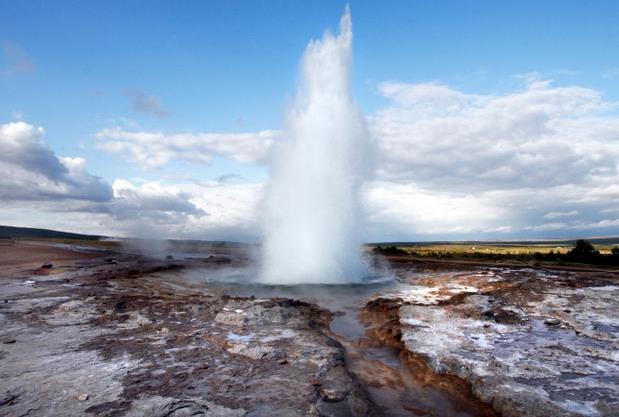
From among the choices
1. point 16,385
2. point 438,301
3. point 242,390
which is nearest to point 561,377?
point 242,390

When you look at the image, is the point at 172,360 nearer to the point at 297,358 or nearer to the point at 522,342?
the point at 297,358

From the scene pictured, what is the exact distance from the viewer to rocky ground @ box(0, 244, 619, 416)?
234 inches

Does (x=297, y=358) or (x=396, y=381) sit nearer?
(x=396, y=381)

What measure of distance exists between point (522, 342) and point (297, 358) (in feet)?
18.9

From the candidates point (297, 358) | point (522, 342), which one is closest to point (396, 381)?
point (297, 358)

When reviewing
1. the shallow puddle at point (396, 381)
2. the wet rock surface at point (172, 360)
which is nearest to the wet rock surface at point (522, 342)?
the shallow puddle at point (396, 381)

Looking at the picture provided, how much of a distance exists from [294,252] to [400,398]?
15.1 m

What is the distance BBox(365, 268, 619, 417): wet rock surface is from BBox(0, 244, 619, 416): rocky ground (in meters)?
0.04

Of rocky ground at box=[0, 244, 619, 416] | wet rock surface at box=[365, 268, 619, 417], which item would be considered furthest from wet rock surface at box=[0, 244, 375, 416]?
wet rock surface at box=[365, 268, 619, 417]

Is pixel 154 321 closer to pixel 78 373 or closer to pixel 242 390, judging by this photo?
pixel 78 373

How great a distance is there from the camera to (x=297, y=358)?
791 cm

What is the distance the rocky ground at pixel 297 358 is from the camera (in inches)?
234

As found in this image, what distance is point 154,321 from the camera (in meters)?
10.8

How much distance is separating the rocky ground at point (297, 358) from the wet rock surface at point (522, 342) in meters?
0.04
